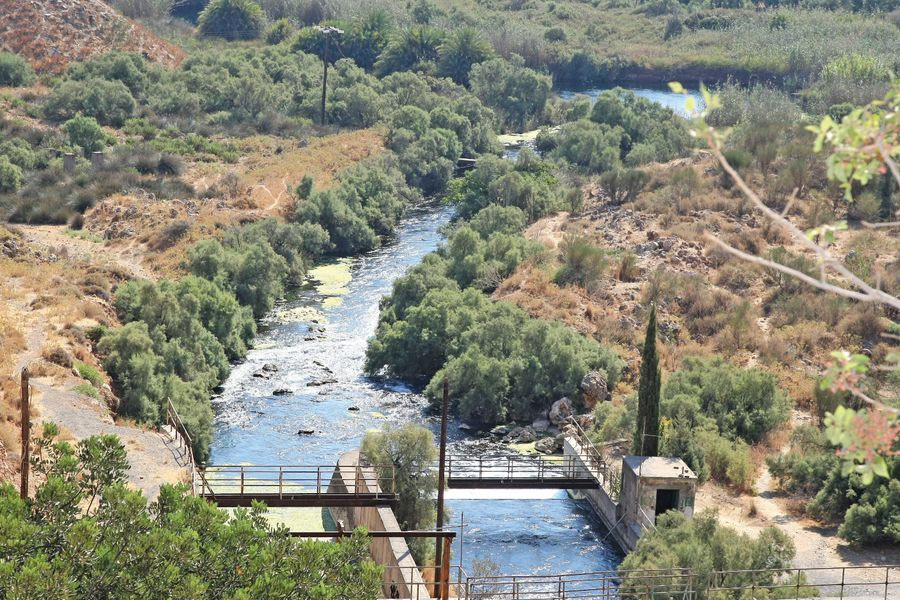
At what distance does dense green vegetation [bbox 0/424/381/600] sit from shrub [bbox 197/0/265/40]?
322 feet

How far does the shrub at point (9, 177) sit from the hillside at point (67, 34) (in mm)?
23740

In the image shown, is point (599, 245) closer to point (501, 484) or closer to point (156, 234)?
point (156, 234)

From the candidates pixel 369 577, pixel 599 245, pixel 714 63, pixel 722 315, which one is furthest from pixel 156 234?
pixel 714 63

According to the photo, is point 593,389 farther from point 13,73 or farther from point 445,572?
point 13,73

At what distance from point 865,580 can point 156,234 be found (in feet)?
122

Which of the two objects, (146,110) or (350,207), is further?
(146,110)

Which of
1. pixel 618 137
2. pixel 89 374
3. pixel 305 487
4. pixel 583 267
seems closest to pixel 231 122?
pixel 618 137

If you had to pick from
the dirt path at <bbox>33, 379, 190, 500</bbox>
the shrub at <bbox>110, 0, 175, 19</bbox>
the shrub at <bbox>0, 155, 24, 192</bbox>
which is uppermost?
the shrub at <bbox>110, 0, 175, 19</bbox>

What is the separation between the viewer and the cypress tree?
34.3 meters

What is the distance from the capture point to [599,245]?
6012 cm

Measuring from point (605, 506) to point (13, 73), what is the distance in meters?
61.5

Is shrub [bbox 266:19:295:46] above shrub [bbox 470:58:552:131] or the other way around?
above

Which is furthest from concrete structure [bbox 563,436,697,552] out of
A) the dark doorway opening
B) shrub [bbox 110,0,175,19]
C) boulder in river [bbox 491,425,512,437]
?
shrub [bbox 110,0,175,19]

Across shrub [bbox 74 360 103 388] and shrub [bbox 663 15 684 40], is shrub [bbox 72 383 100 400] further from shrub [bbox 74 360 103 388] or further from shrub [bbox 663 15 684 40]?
shrub [bbox 663 15 684 40]
